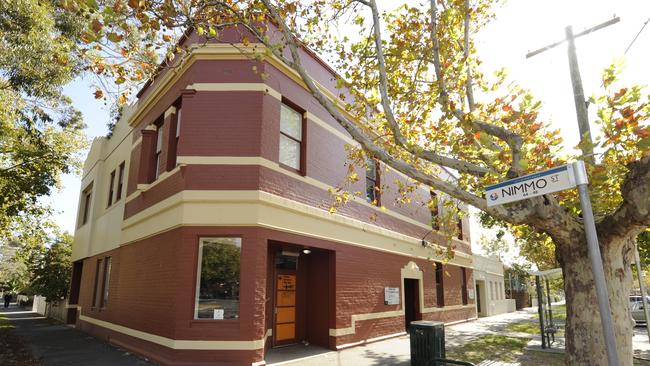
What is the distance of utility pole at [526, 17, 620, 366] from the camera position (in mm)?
3287

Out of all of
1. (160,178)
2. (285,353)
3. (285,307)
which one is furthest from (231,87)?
(285,353)

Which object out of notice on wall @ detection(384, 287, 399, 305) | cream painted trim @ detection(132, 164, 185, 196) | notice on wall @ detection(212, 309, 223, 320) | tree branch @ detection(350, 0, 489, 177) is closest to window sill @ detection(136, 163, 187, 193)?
cream painted trim @ detection(132, 164, 185, 196)

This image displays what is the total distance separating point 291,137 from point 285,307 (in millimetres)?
4743

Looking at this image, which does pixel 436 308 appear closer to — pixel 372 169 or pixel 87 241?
pixel 372 169

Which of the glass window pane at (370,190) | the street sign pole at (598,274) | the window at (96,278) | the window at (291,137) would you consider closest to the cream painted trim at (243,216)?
the window at (291,137)

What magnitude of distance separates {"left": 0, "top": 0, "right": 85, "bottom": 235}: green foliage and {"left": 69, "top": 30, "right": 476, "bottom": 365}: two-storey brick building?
2.71 metres

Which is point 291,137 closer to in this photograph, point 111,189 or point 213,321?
point 213,321

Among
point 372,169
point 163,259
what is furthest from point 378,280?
point 163,259

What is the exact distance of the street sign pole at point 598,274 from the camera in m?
3.26

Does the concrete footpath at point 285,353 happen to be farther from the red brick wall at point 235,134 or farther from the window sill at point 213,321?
the red brick wall at point 235,134

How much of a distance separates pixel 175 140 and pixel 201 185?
7.69 feet

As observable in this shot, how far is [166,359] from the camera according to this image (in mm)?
9016

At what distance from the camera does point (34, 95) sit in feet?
44.5

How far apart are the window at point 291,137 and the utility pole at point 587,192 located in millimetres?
6001
